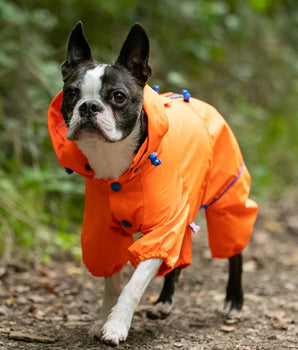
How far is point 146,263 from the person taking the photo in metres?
3.27

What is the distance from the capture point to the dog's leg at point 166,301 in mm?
3878

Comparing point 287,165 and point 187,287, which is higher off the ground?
point 287,165

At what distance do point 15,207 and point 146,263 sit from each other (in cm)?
262

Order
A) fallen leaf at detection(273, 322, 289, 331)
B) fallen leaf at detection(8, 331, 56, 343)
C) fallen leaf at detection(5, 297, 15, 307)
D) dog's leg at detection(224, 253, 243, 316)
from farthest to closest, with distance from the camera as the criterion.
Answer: dog's leg at detection(224, 253, 243, 316)
fallen leaf at detection(5, 297, 15, 307)
fallen leaf at detection(273, 322, 289, 331)
fallen leaf at detection(8, 331, 56, 343)

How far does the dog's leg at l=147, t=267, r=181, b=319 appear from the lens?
3878 millimetres

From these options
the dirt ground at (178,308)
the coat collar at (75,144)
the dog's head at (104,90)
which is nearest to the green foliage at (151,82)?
the dirt ground at (178,308)

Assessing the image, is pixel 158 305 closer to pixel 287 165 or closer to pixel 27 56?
pixel 27 56

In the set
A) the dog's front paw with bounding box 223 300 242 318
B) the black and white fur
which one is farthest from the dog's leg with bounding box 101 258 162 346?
the dog's front paw with bounding box 223 300 242 318

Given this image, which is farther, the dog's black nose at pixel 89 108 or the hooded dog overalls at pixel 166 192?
the hooded dog overalls at pixel 166 192

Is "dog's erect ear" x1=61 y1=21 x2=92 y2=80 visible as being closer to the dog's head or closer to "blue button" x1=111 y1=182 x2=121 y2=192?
the dog's head

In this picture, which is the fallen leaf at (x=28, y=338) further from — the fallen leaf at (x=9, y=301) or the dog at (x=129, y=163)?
the fallen leaf at (x=9, y=301)

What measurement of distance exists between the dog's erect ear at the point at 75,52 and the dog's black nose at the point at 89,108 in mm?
417

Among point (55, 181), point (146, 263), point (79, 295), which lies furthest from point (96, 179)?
point (55, 181)

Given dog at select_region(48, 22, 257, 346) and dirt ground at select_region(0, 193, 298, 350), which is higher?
dog at select_region(48, 22, 257, 346)
